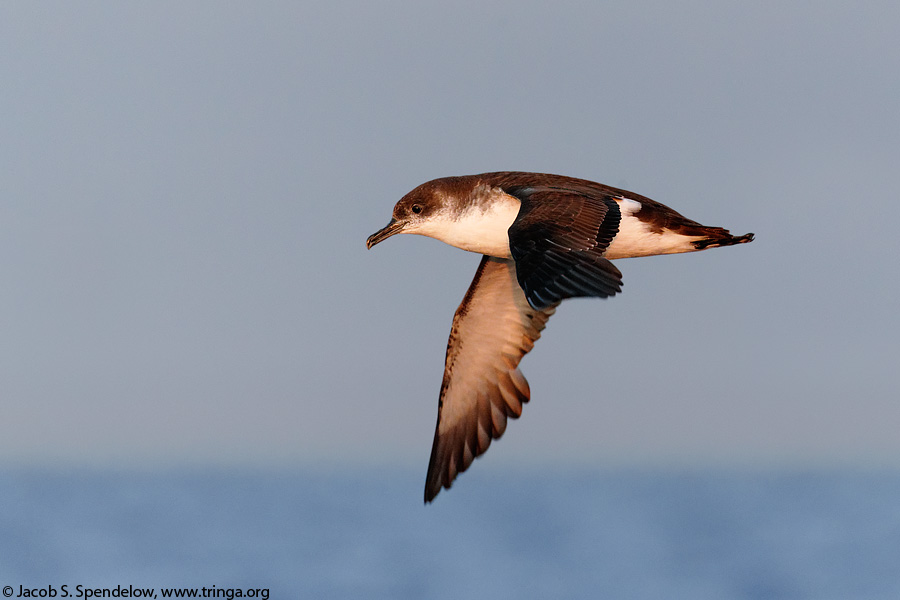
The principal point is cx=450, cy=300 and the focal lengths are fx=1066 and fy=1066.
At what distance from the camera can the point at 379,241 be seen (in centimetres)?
1189

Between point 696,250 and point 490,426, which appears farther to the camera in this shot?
point 490,426

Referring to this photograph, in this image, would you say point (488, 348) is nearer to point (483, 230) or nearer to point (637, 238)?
point (483, 230)

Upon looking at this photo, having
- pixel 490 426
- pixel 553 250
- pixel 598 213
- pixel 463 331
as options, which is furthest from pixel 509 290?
pixel 553 250

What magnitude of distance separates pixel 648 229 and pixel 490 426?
3.13 meters

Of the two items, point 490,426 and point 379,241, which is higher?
point 379,241

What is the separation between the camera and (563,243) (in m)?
9.30

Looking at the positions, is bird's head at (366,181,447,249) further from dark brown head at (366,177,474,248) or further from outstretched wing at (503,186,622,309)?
outstretched wing at (503,186,622,309)

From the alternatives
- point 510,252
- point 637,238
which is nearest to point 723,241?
point 637,238

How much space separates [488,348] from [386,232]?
211 centimetres

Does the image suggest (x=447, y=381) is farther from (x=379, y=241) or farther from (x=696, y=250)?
(x=696, y=250)

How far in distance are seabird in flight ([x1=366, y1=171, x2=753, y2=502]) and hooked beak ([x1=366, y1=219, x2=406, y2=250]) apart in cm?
1

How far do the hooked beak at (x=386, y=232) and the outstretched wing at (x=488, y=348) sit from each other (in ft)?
4.87

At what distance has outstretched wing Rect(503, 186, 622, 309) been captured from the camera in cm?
852

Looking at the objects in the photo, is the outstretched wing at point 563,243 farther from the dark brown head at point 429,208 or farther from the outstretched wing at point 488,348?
the outstretched wing at point 488,348
